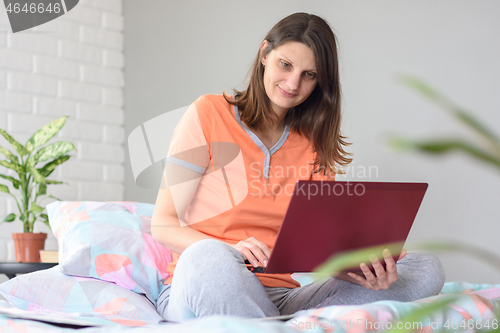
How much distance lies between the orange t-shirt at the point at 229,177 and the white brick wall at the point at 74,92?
1.47 metres

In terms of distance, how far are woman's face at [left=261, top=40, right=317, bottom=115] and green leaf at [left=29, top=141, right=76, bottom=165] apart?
974mm

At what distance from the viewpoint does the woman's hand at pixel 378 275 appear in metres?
0.97

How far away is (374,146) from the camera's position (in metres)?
1.86

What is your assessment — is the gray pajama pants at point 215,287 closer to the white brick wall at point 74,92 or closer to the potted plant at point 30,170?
the potted plant at point 30,170

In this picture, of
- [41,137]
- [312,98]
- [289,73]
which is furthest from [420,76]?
[41,137]

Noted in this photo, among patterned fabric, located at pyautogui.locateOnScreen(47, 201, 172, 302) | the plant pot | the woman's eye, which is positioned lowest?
the plant pot

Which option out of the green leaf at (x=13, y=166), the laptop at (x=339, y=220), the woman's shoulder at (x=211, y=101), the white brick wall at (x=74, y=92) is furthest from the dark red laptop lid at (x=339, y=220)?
the white brick wall at (x=74, y=92)

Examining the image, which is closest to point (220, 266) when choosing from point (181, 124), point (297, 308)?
point (297, 308)

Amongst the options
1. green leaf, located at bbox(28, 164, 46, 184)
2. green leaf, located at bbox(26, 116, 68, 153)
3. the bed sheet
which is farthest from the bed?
green leaf, located at bbox(26, 116, 68, 153)

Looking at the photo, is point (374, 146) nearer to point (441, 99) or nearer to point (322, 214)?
point (322, 214)

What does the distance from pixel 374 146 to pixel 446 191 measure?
12.4 inches

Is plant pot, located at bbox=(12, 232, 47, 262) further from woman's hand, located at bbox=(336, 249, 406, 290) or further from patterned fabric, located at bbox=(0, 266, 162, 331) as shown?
woman's hand, located at bbox=(336, 249, 406, 290)

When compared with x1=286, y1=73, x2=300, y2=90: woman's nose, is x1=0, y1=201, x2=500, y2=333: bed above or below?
below

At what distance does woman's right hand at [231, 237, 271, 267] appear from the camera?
1.00 metres
